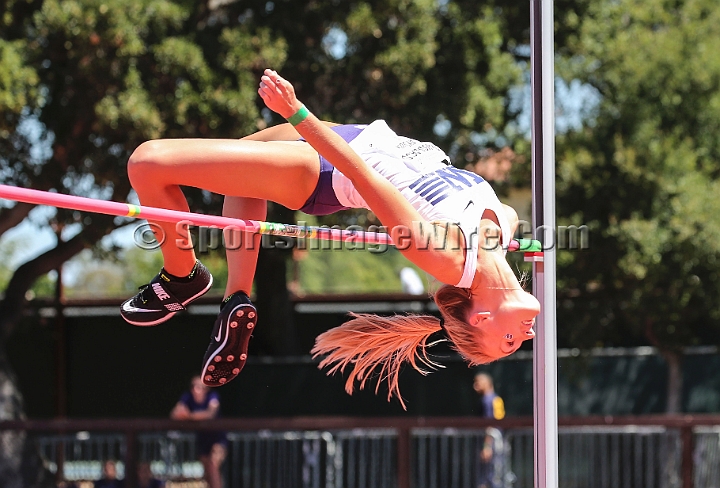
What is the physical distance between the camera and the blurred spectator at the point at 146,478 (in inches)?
233

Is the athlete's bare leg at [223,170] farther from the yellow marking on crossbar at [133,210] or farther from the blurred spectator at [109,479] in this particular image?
the blurred spectator at [109,479]

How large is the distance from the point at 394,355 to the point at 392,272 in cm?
1916

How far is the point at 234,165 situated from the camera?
284 centimetres

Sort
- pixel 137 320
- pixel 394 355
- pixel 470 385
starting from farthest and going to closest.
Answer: pixel 470 385 → pixel 394 355 → pixel 137 320

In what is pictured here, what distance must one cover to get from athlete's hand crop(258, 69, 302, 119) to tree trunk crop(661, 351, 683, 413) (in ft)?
18.4

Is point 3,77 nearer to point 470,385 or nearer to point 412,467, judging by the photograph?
point 412,467

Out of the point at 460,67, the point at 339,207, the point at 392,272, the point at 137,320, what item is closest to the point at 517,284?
the point at 339,207

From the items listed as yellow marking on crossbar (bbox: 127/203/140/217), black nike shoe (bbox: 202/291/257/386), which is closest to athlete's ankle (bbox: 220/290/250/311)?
black nike shoe (bbox: 202/291/257/386)

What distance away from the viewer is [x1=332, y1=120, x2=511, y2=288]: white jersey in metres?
2.85

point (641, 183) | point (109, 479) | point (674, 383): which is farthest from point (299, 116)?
point (674, 383)

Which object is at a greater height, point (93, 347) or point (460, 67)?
point (460, 67)

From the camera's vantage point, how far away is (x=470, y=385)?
771 cm

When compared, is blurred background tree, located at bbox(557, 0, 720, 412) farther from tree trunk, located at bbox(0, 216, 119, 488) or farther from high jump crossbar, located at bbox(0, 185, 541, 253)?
high jump crossbar, located at bbox(0, 185, 541, 253)

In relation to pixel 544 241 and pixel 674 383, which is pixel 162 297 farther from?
pixel 674 383
